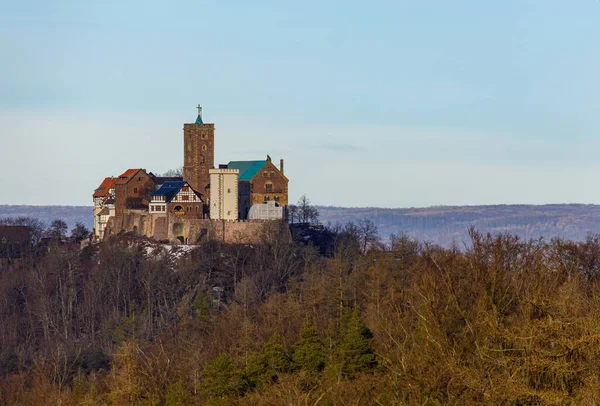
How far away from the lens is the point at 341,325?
162 ft

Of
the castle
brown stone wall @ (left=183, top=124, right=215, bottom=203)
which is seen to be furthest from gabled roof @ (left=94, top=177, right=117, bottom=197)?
brown stone wall @ (left=183, top=124, right=215, bottom=203)

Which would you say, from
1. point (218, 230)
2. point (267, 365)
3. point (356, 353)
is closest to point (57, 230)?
point (218, 230)

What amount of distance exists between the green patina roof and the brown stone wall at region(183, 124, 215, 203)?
334 cm

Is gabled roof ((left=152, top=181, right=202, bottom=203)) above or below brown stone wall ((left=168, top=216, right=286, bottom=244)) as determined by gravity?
above

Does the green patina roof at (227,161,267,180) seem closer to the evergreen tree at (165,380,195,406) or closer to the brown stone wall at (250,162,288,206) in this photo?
the brown stone wall at (250,162,288,206)

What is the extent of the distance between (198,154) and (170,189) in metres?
5.44

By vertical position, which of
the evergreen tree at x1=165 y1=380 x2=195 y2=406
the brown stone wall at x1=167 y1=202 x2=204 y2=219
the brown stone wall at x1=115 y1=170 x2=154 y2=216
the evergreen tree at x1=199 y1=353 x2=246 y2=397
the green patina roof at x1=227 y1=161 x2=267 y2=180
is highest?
the green patina roof at x1=227 y1=161 x2=267 y2=180

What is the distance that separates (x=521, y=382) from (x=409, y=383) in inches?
148

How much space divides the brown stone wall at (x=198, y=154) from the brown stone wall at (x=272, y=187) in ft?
13.1

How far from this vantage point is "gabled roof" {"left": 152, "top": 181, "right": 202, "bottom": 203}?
297ft

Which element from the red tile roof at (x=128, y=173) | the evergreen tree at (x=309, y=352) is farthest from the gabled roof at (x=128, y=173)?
the evergreen tree at (x=309, y=352)

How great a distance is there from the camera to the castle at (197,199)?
9012cm

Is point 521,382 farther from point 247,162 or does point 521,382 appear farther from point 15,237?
point 15,237

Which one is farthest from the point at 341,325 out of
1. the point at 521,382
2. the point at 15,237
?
the point at 15,237
